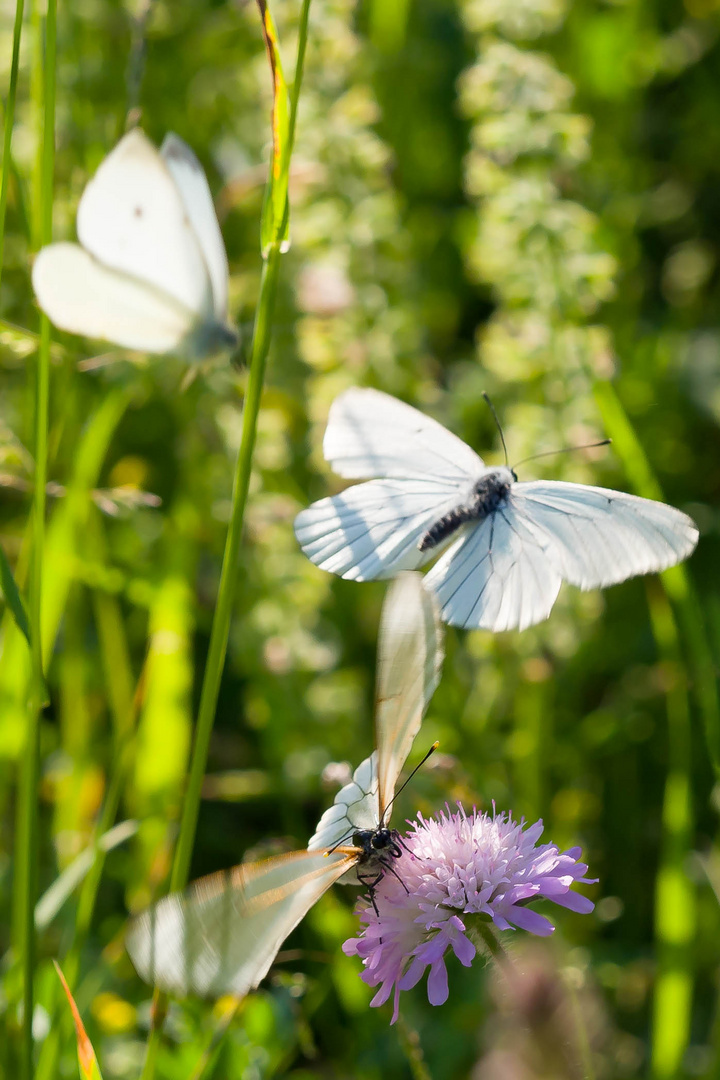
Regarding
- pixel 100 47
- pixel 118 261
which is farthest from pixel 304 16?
pixel 100 47

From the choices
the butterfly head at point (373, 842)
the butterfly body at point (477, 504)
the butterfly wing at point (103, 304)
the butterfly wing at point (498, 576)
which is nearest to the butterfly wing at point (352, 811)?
the butterfly head at point (373, 842)

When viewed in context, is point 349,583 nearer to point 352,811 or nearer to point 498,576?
point 498,576

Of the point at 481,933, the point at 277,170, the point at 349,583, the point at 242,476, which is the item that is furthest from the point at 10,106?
the point at 349,583

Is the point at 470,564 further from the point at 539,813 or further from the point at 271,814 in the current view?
the point at 271,814

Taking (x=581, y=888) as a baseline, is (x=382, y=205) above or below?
above

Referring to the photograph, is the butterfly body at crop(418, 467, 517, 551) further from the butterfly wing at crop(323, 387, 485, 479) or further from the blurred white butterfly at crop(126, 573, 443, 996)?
the blurred white butterfly at crop(126, 573, 443, 996)

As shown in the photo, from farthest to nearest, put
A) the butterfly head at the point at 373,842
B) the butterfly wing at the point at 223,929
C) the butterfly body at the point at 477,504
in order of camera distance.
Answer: the butterfly body at the point at 477,504 < the butterfly head at the point at 373,842 < the butterfly wing at the point at 223,929

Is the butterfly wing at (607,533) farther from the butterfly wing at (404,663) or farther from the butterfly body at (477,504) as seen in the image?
the butterfly wing at (404,663)
